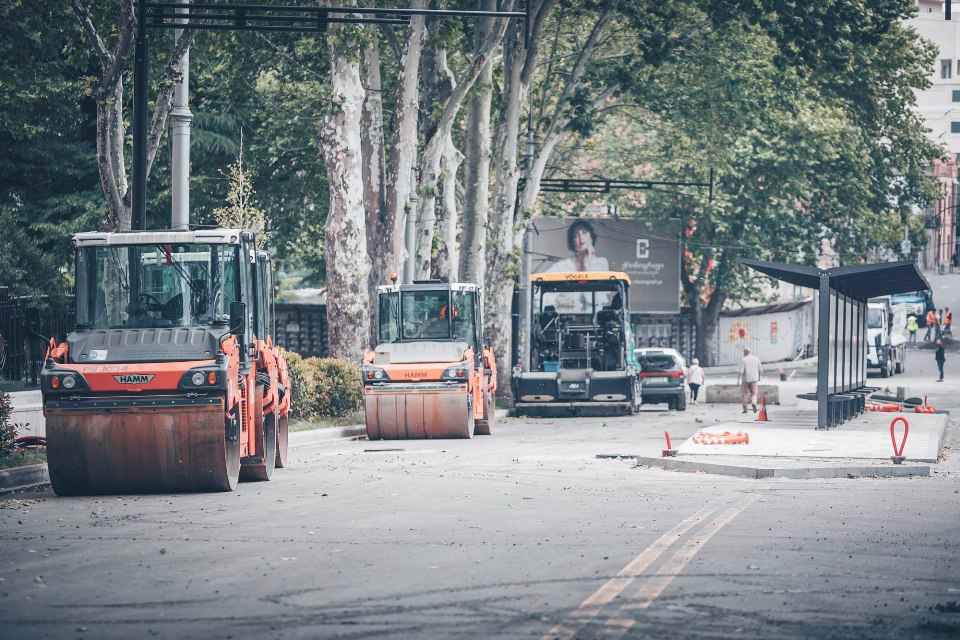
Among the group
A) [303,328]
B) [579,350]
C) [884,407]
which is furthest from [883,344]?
[579,350]

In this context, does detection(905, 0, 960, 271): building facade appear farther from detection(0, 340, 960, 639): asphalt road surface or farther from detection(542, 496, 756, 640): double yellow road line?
detection(542, 496, 756, 640): double yellow road line

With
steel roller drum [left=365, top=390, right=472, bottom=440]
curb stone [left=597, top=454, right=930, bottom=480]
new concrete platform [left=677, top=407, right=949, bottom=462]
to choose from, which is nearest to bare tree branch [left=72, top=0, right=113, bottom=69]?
steel roller drum [left=365, top=390, right=472, bottom=440]

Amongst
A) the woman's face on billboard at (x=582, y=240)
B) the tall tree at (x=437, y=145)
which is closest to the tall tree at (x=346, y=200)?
the tall tree at (x=437, y=145)

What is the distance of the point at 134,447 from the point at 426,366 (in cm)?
1082

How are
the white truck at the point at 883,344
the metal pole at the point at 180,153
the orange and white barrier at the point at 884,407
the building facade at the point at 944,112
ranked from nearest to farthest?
the metal pole at the point at 180,153 < the orange and white barrier at the point at 884,407 < the white truck at the point at 883,344 < the building facade at the point at 944,112

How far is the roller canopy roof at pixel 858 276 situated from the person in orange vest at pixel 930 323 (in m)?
47.4

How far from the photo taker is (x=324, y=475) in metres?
17.9

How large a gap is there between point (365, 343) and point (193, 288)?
1431cm

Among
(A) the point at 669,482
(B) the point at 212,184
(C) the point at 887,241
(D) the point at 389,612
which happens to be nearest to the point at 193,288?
(A) the point at 669,482

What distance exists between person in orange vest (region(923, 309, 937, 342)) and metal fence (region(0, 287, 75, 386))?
58421 mm

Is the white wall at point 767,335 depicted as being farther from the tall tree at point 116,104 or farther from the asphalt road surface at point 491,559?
the asphalt road surface at point 491,559

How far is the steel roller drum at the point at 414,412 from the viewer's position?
989 inches

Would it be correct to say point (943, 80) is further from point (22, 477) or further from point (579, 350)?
point (22, 477)

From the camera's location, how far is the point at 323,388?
92.3ft
